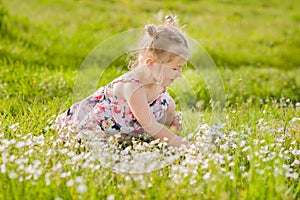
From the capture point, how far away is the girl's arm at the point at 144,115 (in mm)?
4195

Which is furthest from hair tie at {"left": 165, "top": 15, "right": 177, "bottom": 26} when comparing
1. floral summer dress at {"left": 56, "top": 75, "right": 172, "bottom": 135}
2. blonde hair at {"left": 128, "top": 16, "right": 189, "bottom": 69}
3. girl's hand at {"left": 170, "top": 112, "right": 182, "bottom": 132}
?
girl's hand at {"left": 170, "top": 112, "right": 182, "bottom": 132}

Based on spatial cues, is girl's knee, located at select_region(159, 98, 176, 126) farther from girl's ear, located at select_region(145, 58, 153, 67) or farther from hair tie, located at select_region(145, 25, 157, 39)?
hair tie, located at select_region(145, 25, 157, 39)

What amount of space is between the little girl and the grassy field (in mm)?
221

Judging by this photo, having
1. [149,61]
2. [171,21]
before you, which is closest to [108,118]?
[149,61]

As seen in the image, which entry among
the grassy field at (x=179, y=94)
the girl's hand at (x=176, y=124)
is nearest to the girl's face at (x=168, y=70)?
the grassy field at (x=179, y=94)

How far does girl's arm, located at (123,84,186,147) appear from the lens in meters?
4.20

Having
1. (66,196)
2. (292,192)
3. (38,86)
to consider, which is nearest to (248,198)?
(292,192)

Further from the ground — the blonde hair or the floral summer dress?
the blonde hair

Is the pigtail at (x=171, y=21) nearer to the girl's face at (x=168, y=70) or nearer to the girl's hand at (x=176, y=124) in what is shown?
the girl's face at (x=168, y=70)

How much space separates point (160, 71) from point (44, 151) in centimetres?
126

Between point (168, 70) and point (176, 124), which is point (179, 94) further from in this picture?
point (168, 70)

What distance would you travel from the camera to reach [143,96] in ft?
13.8

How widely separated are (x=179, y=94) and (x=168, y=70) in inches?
76.1

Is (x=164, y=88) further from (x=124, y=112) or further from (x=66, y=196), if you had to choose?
(x=66, y=196)
